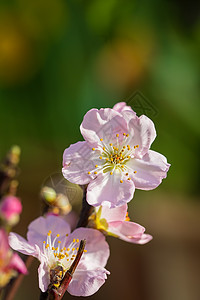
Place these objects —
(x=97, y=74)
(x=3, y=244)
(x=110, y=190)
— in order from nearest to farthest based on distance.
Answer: (x=3, y=244)
(x=110, y=190)
(x=97, y=74)

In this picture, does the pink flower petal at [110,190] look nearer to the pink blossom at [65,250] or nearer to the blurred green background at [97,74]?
the pink blossom at [65,250]

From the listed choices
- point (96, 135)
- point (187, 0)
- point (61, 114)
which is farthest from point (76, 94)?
point (96, 135)

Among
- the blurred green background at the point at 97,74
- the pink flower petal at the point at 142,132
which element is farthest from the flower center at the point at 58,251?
the blurred green background at the point at 97,74

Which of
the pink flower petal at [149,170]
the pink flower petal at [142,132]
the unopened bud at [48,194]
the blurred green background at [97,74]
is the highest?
the blurred green background at [97,74]

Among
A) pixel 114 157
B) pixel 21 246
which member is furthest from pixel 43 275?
pixel 114 157

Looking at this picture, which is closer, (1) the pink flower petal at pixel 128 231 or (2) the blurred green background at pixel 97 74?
(1) the pink flower petal at pixel 128 231

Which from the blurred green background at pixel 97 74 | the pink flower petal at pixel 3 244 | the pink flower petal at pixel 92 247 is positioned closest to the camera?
the pink flower petal at pixel 3 244

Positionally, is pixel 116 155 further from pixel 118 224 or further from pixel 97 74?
pixel 97 74
